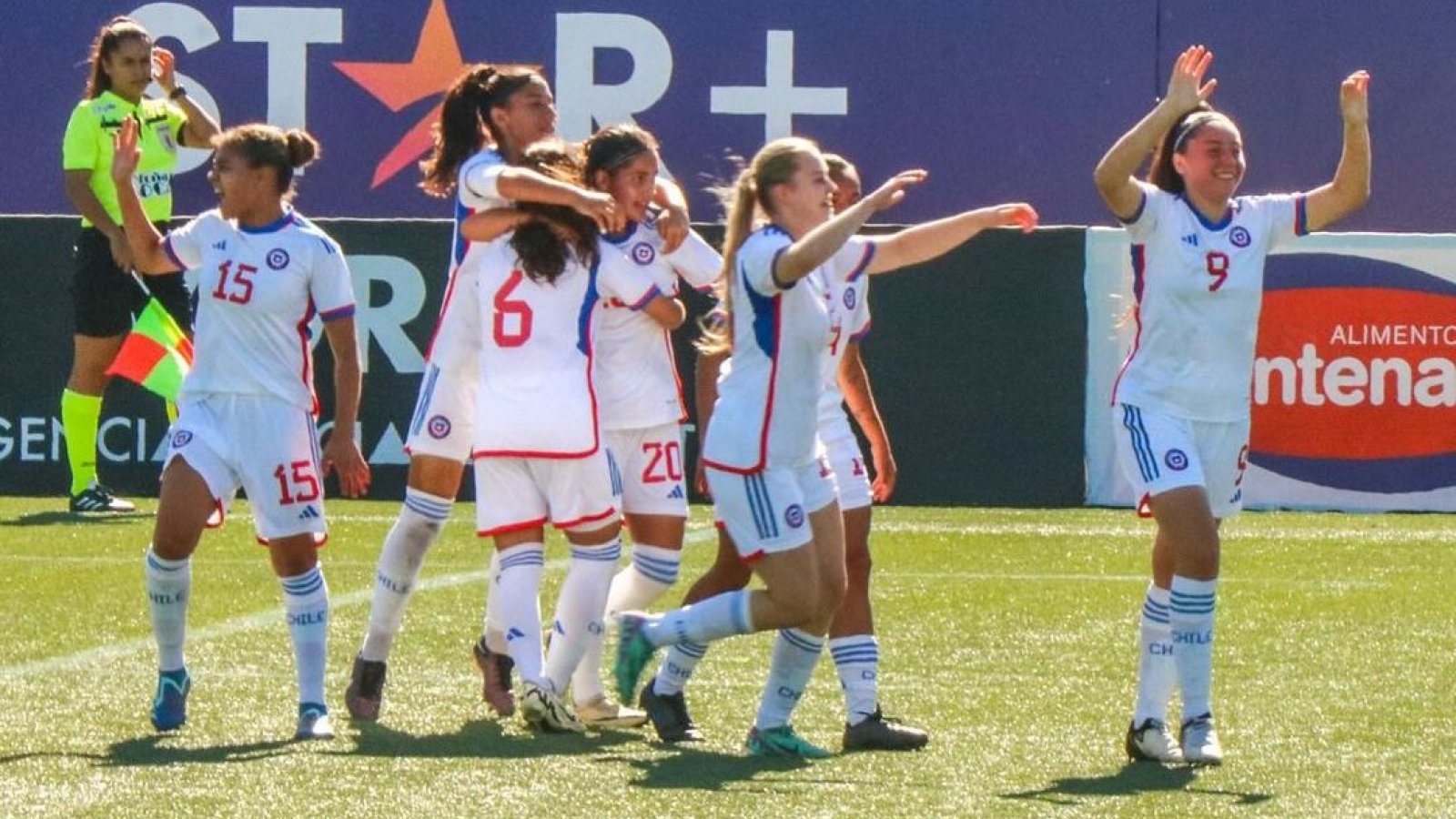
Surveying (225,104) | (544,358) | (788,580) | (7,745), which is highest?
(225,104)

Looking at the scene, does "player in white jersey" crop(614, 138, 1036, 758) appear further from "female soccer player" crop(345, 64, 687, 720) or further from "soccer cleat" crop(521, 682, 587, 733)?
"female soccer player" crop(345, 64, 687, 720)

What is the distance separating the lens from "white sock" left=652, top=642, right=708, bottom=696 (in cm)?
765

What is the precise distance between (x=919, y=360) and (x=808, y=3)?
198 inches

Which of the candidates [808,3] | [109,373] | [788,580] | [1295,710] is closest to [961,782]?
[788,580]

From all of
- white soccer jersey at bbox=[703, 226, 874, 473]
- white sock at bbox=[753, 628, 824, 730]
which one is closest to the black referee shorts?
white sock at bbox=[753, 628, 824, 730]

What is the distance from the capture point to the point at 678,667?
7688 mm

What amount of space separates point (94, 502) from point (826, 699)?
613cm

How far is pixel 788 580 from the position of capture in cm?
704

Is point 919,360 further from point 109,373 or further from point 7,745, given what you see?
point 7,745

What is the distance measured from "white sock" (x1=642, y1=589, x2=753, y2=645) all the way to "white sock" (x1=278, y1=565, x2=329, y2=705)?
0.95 meters

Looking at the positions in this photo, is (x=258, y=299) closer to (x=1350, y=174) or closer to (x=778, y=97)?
(x=1350, y=174)

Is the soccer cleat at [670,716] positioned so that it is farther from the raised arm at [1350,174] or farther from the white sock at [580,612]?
the raised arm at [1350,174]

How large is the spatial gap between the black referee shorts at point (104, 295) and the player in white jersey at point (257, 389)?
5.89m

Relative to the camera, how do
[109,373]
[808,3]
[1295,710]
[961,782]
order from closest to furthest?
[961,782]
[1295,710]
[109,373]
[808,3]
